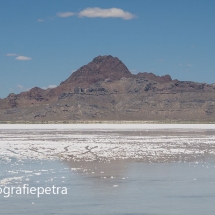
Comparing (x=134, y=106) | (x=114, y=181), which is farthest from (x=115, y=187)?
(x=134, y=106)

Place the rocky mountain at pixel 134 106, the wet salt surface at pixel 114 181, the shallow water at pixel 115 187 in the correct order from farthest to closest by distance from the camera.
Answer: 1. the rocky mountain at pixel 134 106
2. the wet salt surface at pixel 114 181
3. the shallow water at pixel 115 187

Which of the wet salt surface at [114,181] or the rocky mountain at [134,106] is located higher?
the rocky mountain at [134,106]

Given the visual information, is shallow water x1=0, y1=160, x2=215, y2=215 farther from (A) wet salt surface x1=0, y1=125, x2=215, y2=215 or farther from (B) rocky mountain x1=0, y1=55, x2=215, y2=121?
(B) rocky mountain x1=0, y1=55, x2=215, y2=121

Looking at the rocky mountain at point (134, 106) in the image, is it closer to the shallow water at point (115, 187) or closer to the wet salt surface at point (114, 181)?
the wet salt surface at point (114, 181)

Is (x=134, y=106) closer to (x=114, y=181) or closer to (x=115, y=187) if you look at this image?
(x=114, y=181)

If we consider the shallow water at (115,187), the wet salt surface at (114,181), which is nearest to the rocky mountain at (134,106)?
the wet salt surface at (114,181)

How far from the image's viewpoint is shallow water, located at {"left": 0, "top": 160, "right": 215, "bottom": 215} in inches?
528

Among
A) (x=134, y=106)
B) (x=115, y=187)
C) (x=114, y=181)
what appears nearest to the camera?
(x=115, y=187)

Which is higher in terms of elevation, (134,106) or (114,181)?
(134,106)

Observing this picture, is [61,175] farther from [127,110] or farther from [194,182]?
[127,110]

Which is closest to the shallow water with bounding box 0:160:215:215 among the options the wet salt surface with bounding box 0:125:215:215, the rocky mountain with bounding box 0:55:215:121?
the wet salt surface with bounding box 0:125:215:215

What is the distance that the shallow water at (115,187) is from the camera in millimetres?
13406

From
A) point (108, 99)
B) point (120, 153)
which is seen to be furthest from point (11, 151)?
point (108, 99)

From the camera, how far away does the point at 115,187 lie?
16547mm
